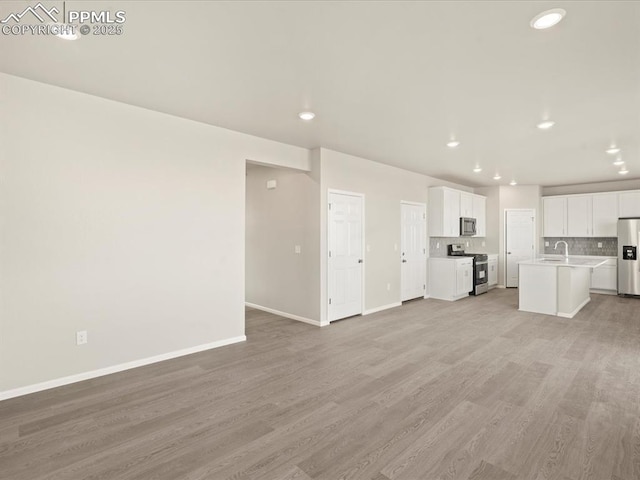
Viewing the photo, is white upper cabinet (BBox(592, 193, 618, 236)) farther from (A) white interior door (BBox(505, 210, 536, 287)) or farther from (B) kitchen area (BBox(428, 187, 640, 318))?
(A) white interior door (BBox(505, 210, 536, 287))

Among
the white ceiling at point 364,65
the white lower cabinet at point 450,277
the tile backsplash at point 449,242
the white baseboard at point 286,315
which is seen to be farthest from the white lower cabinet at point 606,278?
the white baseboard at point 286,315

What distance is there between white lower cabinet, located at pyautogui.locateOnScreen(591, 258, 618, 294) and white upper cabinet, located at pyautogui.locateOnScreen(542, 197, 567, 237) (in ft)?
3.57

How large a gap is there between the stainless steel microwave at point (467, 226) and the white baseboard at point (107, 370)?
19.0ft

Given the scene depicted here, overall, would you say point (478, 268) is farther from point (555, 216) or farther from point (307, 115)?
point (307, 115)

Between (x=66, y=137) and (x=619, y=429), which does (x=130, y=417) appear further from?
(x=619, y=429)

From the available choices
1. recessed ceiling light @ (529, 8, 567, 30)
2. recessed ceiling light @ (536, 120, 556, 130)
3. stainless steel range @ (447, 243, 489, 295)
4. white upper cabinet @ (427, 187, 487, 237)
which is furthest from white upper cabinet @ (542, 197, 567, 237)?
recessed ceiling light @ (529, 8, 567, 30)

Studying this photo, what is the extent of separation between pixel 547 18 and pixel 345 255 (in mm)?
3898

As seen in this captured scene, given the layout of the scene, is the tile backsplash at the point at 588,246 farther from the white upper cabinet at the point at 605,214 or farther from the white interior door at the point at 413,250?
the white interior door at the point at 413,250

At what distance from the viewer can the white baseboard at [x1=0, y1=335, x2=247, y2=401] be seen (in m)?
2.93

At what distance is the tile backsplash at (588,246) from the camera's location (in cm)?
816

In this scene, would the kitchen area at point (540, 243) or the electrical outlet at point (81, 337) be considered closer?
the electrical outlet at point (81, 337)

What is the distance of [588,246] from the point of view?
8.48m

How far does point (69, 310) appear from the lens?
317 centimetres

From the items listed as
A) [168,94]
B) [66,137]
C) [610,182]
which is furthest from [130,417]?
[610,182]
